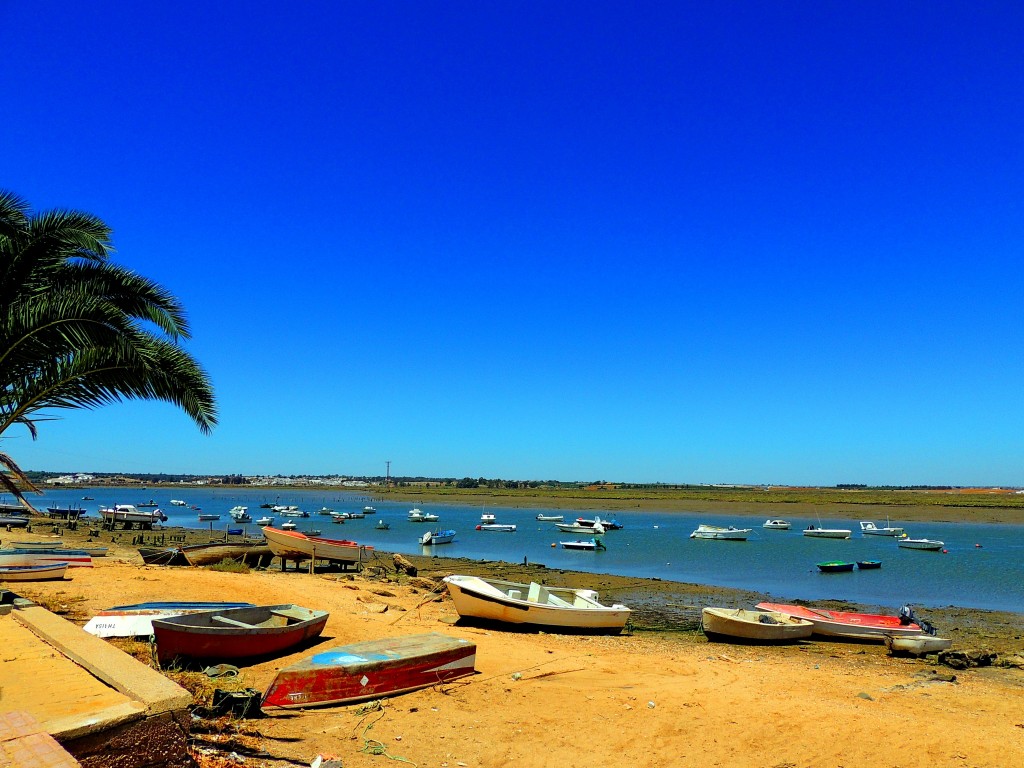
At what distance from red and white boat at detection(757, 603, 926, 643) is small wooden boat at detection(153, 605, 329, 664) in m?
15.2

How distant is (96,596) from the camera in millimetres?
16453

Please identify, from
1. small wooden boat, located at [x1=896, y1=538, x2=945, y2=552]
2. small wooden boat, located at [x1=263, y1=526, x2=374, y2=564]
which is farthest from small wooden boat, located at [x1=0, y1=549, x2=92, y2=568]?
small wooden boat, located at [x1=896, y1=538, x2=945, y2=552]

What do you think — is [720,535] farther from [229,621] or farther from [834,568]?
[229,621]

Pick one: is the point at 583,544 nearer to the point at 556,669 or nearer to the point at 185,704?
the point at 556,669

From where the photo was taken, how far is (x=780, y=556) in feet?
163

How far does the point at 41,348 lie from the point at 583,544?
45.5 metres

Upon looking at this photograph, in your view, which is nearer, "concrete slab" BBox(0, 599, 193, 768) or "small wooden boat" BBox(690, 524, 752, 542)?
"concrete slab" BBox(0, 599, 193, 768)

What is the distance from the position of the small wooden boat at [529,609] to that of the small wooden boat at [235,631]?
16.9ft

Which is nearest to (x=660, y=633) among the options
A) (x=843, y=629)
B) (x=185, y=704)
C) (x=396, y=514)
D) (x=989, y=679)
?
(x=843, y=629)

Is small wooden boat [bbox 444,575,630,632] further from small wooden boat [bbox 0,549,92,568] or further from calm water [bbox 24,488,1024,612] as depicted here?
calm water [bbox 24,488,1024,612]

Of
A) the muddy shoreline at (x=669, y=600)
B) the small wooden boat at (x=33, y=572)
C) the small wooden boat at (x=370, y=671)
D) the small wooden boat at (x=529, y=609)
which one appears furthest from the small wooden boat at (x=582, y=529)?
the small wooden boat at (x=370, y=671)

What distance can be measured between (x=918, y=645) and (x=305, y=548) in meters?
24.3

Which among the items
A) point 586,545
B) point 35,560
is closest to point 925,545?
point 586,545

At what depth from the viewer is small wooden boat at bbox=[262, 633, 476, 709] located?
962cm
